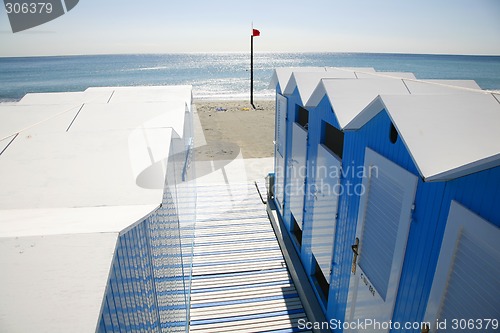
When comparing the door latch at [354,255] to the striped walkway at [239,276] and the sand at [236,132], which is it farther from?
the sand at [236,132]

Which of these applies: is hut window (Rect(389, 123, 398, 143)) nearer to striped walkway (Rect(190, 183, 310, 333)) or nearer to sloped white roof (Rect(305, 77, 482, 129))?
sloped white roof (Rect(305, 77, 482, 129))

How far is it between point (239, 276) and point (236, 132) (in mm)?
14528

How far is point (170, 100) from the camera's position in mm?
6719

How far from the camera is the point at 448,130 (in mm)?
2738

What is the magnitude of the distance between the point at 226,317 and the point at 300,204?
267cm

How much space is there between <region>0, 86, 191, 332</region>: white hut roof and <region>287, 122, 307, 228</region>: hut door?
249 cm

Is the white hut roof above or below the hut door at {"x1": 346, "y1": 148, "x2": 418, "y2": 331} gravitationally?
above

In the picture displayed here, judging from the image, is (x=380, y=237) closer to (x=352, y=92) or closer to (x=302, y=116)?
(x=352, y=92)

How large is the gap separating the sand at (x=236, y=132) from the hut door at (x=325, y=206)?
9545 mm

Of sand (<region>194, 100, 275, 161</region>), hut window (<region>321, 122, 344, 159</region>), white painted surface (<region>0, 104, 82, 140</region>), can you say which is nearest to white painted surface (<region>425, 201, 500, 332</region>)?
hut window (<region>321, 122, 344, 159</region>)

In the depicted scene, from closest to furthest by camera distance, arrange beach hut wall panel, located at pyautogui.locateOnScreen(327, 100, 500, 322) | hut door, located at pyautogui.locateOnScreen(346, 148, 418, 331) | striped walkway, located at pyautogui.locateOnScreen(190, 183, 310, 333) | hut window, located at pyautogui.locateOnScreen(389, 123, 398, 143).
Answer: beach hut wall panel, located at pyautogui.locateOnScreen(327, 100, 500, 322), hut door, located at pyautogui.locateOnScreen(346, 148, 418, 331), hut window, located at pyautogui.locateOnScreen(389, 123, 398, 143), striped walkway, located at pyautogui.locateOnScreen(190, 183, 310, 333)

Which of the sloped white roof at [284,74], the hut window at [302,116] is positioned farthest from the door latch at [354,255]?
the sloped white roof at [284,74]

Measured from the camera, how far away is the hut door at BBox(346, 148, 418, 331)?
3203 millimetres

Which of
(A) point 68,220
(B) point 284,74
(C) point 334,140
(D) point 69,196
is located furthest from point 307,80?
(A) point 68,220
